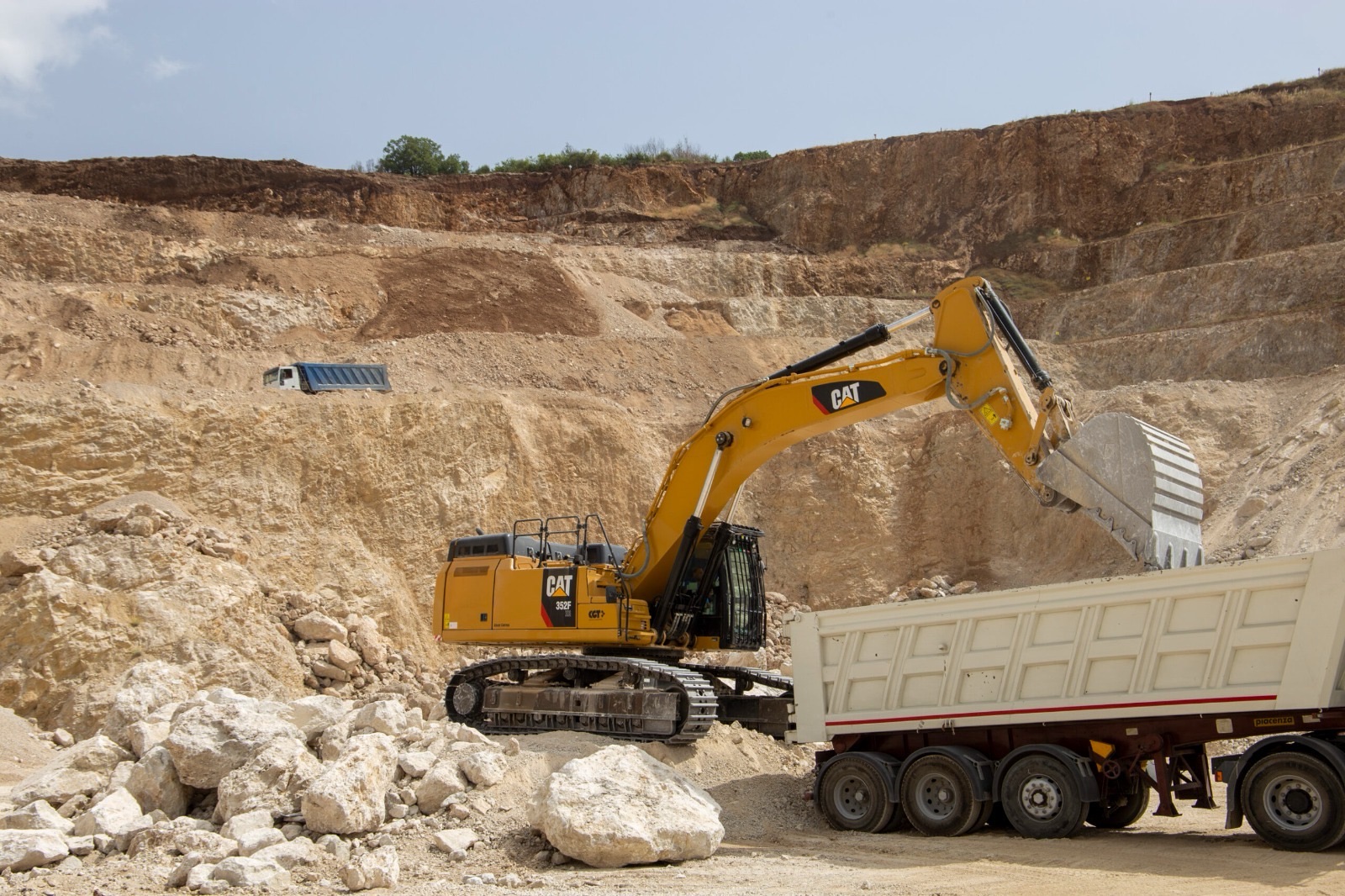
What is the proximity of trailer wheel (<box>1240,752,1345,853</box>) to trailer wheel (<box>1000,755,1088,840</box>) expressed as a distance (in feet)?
4.24

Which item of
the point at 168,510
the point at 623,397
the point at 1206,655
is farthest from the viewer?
the point at 623,397

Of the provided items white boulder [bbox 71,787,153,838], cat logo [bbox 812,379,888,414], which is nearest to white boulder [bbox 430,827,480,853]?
white boulder [bbox 71,787,153,838]

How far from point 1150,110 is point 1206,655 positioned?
122ft

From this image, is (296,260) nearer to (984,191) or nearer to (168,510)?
(168,510)

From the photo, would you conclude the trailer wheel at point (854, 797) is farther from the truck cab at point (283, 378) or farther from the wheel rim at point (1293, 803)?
the truck cab at point (283, 378)

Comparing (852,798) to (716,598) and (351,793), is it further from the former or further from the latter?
(351,793)

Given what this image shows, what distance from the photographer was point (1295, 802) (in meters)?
8.27

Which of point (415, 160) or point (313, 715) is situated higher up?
point (415, 160)

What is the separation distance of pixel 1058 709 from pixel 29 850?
7951 mm

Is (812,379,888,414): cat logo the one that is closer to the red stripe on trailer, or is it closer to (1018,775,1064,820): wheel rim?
the red stripe on trailer

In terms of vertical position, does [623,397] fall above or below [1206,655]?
above

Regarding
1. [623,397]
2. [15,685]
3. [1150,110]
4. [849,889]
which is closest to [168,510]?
[15,685]

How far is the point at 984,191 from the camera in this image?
1665 inches

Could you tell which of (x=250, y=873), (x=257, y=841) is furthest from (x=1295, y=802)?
(x=257, y=841)
